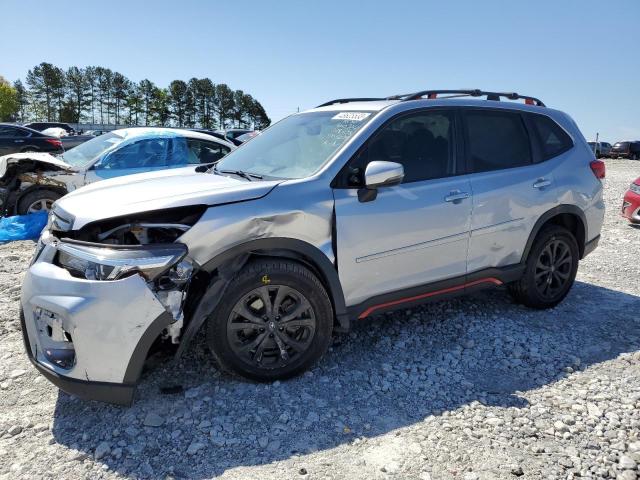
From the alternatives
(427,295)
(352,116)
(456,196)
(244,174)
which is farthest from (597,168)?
(244,174)

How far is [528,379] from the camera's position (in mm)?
3475

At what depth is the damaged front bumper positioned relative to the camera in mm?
2631

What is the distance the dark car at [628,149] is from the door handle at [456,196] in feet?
129

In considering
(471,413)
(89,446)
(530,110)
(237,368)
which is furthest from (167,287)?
(530,110)

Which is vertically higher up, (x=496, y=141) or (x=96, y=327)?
(x=496, y=141)

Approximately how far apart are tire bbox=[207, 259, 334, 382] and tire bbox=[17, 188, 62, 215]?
5920 mm

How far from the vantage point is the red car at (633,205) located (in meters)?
8.71

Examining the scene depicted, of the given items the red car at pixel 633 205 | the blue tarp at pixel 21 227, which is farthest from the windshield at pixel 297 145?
the red car at pixel 633 205

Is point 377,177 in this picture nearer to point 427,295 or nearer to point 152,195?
point 427,295

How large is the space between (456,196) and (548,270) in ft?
4.76

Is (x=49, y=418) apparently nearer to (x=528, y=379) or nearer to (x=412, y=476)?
(x=412, y=476)

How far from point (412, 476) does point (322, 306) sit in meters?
1.15

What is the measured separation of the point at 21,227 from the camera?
730 centimetres

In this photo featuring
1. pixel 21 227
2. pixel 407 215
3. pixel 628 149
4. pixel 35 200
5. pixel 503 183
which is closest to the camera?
pixel 407 215
